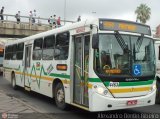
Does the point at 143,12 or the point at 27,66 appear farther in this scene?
the point at 143,12

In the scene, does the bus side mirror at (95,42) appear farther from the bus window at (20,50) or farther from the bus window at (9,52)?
the bus window at (9,52)

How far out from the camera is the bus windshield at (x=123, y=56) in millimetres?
9469

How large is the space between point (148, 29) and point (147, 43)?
519 mm

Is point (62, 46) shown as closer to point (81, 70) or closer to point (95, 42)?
point (81, 70)

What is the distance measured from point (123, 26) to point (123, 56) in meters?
0.94

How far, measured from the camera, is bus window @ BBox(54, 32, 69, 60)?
11.4m

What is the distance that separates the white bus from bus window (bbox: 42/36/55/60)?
1.42 feet

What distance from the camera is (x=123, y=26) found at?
10055 millimetres

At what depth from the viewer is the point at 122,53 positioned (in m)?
9.70

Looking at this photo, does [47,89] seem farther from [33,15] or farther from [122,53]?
[33,15]

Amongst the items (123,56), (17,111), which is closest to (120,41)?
(123,56)

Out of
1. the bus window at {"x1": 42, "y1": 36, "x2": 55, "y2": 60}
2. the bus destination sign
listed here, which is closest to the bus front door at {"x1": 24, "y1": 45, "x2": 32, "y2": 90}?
the bus window at {"x1": 42, "y1": 36, "x2": 55, "y2": 60}

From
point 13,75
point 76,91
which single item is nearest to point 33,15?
point 13,75

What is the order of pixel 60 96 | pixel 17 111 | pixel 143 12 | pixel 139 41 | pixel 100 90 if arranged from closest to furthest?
pixel 100 90 → pixel 139 41 → pixel 17 111 → pixel 60 96 → pixel 143 12
